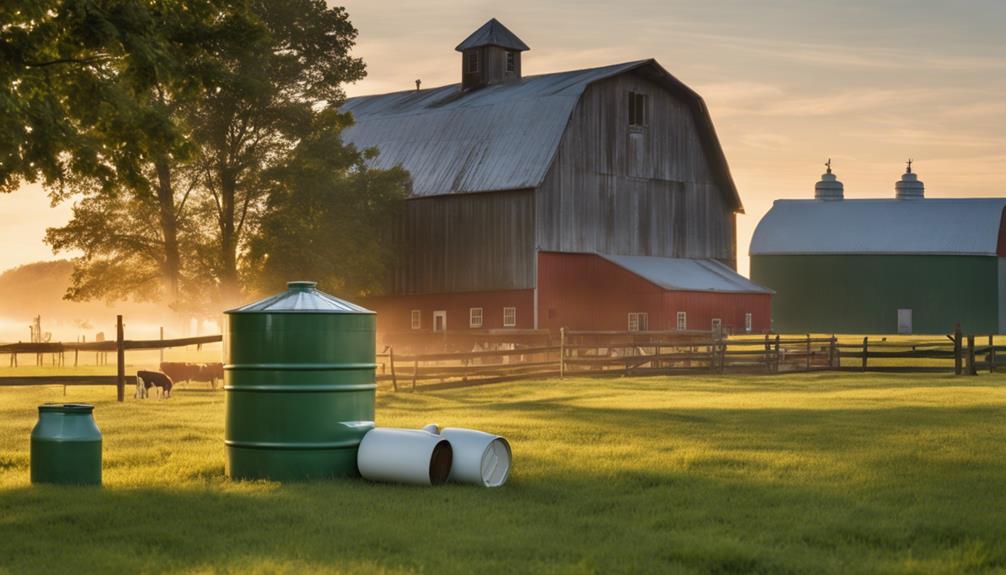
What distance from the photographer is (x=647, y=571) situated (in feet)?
28.7

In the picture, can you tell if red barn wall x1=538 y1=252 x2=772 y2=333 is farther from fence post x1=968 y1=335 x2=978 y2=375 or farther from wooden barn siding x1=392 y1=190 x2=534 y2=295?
fence post x1=968 y1=335 x2=978 y2=375

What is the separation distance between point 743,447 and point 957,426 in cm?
415

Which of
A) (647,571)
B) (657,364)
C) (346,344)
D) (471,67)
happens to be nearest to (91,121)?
(346,344)

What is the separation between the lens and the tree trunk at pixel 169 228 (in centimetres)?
4284

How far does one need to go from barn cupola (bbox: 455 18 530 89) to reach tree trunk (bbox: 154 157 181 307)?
713 inches

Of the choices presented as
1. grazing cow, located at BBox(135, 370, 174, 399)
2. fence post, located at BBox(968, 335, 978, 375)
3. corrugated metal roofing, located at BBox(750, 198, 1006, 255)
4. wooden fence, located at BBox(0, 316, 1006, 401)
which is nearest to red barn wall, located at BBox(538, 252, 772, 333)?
wooden fence, located at BBox(0, 316, 1006, 401)

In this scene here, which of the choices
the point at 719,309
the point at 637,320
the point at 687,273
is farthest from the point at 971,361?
the point at 687,273

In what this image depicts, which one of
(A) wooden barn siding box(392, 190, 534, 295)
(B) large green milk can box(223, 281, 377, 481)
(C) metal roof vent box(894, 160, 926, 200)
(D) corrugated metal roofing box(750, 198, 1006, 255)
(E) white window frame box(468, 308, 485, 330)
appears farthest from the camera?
(C) metal roof vent box(894, 160, 926, 200)

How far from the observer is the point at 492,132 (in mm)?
49969

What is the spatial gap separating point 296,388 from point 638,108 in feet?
129

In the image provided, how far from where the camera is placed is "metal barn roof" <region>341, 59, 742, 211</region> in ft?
157

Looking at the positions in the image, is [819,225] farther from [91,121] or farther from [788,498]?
[788,498]

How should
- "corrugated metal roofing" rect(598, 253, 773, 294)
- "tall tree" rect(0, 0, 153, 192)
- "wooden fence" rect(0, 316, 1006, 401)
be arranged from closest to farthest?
"tall tree" rect(0, 0, 153, 192) < "wooden fence" rect(0, 316, 1006, 401) < "corrugated metal roofing" rect(598, 253, 773, 294)

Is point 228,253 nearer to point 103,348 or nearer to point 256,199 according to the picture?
point 256,199
